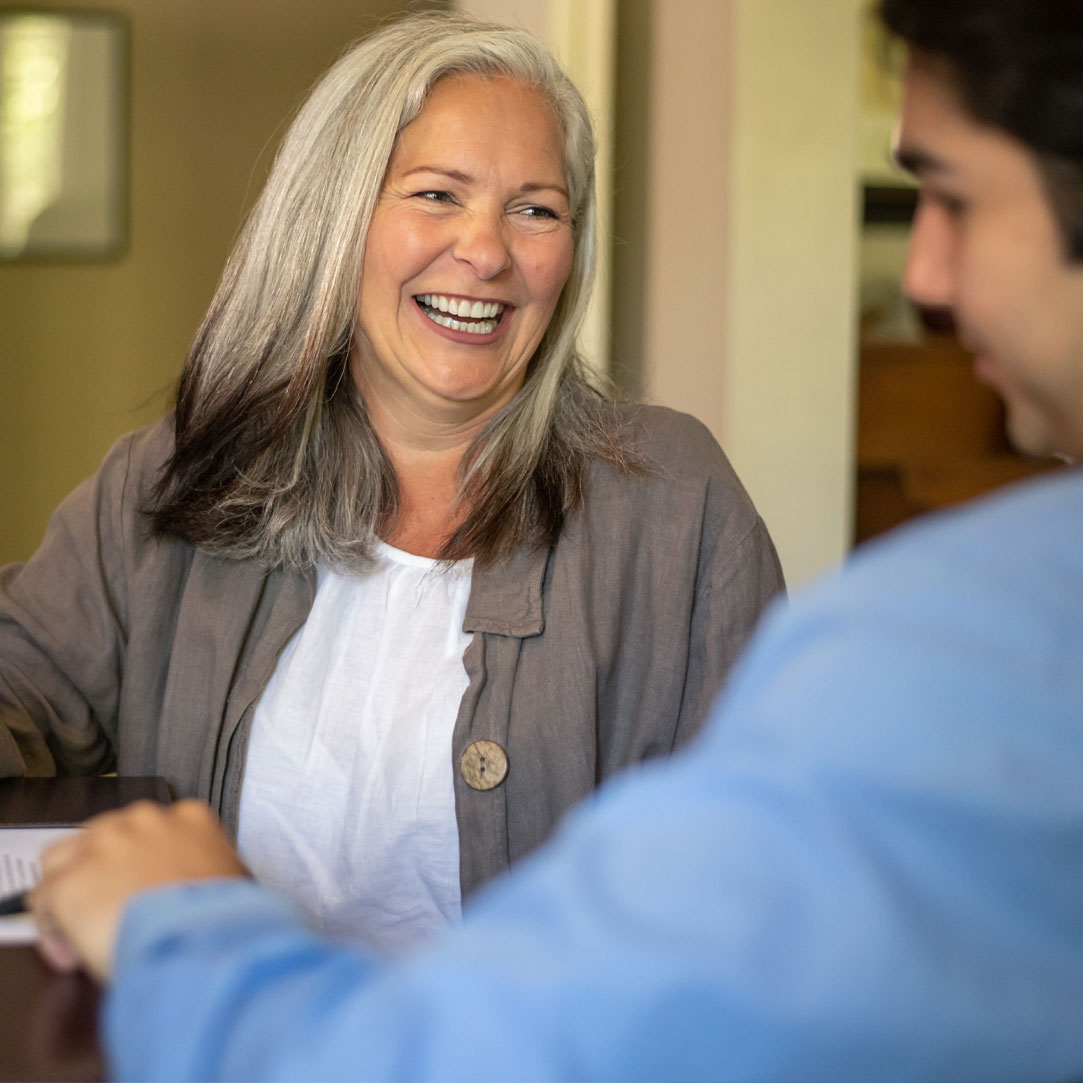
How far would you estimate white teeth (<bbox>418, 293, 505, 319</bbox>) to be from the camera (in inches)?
65.5

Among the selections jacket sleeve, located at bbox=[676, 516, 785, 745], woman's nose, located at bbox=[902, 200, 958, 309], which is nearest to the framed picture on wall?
jacket sleeve, located at bbox=[676, 516, 785, 745]

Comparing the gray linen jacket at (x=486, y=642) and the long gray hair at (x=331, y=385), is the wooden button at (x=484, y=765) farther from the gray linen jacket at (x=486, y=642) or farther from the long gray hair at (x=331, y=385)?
the long gray hair at (x=331, y=385)

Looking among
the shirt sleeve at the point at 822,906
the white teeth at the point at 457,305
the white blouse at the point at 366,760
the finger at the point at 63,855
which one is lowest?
the white blouse at the point at 366,760

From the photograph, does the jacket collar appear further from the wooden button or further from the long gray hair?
the wooden button

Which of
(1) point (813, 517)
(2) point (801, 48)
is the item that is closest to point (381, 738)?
(1) point (813, 517)

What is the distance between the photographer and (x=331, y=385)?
178cm

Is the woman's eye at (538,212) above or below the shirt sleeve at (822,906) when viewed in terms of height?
above

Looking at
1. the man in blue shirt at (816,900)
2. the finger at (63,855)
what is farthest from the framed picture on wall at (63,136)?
the man in blue shirt at (816,900)

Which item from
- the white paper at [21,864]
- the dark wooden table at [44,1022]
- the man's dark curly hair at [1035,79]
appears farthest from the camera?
the white paper at [21,864]

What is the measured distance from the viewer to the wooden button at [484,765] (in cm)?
146

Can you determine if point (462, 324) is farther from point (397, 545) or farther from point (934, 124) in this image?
point (934, 124)

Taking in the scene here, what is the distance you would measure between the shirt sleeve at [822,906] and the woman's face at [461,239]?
48.0 inches

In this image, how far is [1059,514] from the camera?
0.51m

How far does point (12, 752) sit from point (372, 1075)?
3.42ft
